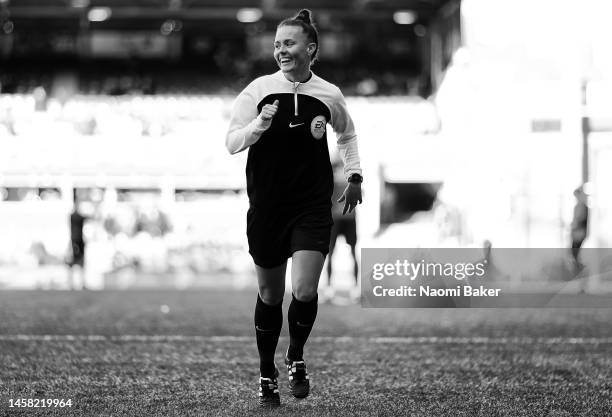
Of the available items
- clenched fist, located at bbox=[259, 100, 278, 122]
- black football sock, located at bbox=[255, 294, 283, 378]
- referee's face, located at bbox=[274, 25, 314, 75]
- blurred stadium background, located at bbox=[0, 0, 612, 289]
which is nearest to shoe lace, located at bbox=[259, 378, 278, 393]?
black football sock, located at bbox=[255, 294, 283, 378]

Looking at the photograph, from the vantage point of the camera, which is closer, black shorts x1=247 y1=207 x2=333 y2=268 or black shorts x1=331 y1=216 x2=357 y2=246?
black shorts x1=247 y1=207 x2=333 y2=268

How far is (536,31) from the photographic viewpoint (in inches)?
940

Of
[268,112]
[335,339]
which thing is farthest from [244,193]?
[268,112]

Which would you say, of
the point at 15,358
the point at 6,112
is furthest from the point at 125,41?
the point at 15,358

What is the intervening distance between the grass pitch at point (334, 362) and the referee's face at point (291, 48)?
56.6 inches

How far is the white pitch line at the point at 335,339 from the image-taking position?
830cm

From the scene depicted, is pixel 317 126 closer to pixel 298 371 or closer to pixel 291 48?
pixel 291 48

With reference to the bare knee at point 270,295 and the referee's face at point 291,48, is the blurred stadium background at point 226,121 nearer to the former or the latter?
the bare knee at point 270,295

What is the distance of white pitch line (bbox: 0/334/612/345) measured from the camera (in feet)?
27.2

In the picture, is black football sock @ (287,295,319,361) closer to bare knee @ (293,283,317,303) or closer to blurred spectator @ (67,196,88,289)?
bare knee @ (293,283,317,303)

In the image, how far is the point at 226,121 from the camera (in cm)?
3019

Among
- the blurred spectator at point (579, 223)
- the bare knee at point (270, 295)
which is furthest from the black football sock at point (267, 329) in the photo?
the blurred spectator at point (579, 223)

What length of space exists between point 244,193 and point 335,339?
20919 mm
